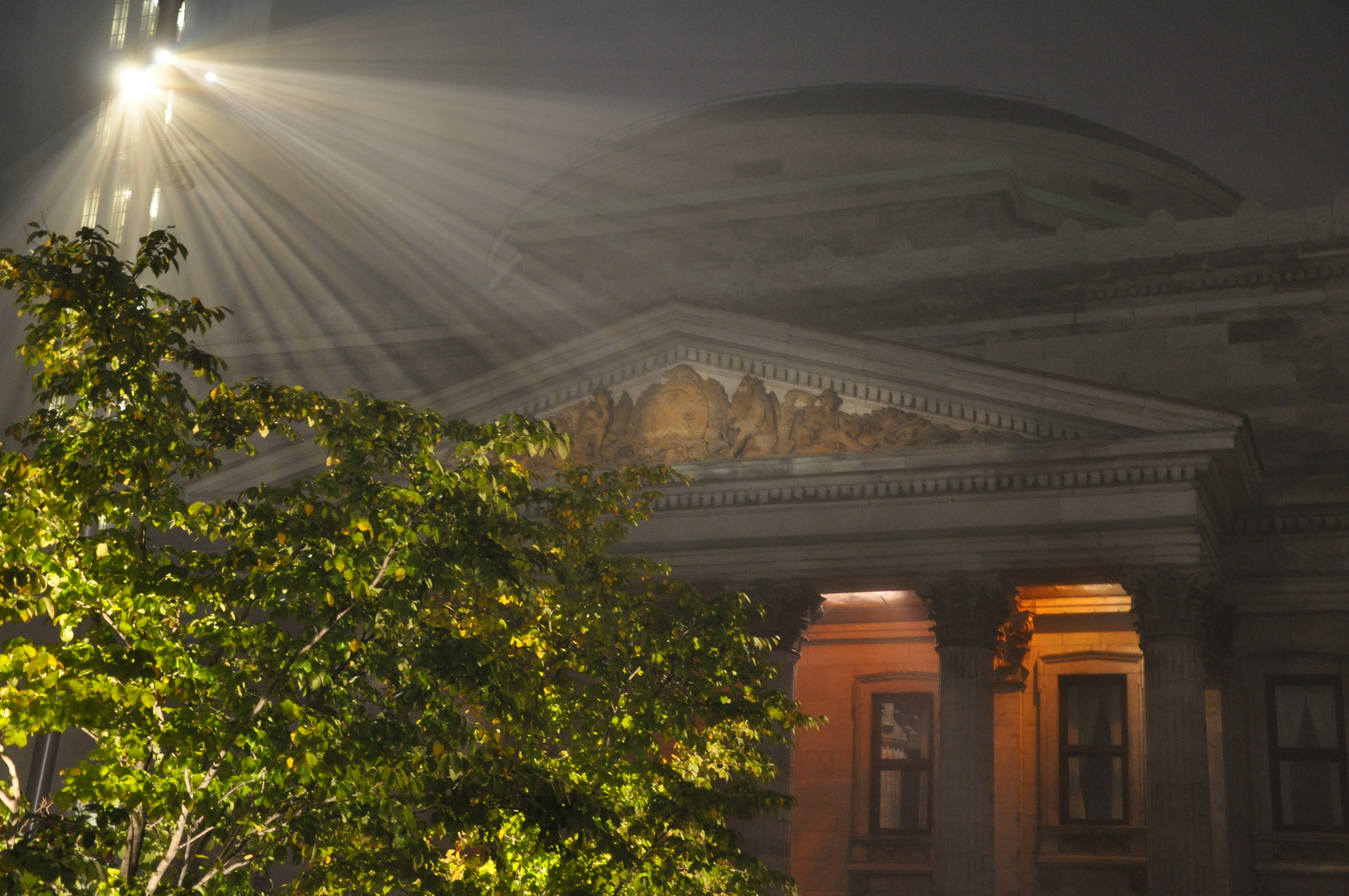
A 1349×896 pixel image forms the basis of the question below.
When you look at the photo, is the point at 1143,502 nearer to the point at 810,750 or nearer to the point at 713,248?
the point at 810,750

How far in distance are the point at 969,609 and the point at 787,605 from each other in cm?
324

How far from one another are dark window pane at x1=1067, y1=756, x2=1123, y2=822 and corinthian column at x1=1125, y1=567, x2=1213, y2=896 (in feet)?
14.5

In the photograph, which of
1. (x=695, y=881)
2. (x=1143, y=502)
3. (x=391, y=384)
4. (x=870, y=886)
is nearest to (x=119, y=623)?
(x=695, y=881)

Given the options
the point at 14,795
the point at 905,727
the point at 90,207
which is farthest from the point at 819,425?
the point at 90,207

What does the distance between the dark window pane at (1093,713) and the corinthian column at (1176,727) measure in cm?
459

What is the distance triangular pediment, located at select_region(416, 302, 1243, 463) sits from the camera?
24.5 m

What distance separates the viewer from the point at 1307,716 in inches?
1029

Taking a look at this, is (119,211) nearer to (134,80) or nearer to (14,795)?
(134,80)

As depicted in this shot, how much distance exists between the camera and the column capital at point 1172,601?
2292cm

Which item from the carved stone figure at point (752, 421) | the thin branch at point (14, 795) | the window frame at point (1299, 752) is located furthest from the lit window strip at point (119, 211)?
the thin branch at point (14, 795)

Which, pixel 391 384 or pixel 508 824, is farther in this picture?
pixel 391 384

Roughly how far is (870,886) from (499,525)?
1919 centimetres

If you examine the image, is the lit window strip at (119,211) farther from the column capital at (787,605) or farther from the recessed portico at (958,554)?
the column capital at (787,605)

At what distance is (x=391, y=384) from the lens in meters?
35.5
